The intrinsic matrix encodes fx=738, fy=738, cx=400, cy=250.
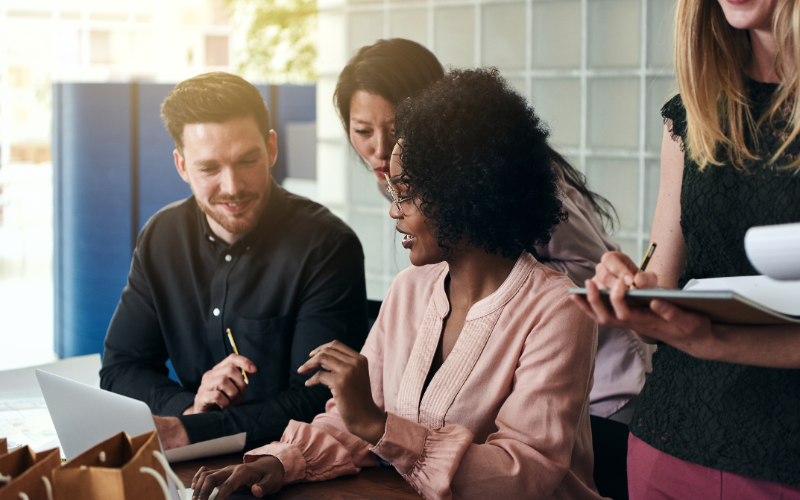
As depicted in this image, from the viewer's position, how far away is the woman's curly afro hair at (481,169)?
138cm

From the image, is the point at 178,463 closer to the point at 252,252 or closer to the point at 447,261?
the point at 447,261

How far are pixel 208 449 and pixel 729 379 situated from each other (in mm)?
917

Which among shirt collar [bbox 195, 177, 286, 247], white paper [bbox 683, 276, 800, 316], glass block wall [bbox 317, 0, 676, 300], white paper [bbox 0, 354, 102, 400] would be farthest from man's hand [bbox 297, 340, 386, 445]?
glass block wall [bbox 317, 0, 676, 300]

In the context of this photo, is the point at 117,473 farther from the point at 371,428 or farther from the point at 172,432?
the point at 172,432

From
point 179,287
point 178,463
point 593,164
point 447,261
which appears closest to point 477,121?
point 447,261

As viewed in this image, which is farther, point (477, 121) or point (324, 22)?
point (324, 22)

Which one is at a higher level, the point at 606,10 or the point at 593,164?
the point at 606,10

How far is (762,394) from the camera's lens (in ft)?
3.61

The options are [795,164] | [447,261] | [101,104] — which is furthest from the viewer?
[101,104]

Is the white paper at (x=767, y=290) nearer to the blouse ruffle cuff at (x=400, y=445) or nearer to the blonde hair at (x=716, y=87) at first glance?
the blonde hair at (x=716, y=87)

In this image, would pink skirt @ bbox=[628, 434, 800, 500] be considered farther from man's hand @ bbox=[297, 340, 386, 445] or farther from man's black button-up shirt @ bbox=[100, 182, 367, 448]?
man's black button-up shirt @ bbox=[100, 182, 367, 448]

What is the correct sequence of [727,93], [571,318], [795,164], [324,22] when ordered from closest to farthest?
1. [795,164]
2. [727,93]
3. [571,318]
4. [324,22]

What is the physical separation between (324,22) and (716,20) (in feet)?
9.96

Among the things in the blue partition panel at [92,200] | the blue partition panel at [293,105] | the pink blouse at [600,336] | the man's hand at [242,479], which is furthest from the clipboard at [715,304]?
the blue partition panel at [92,200]
